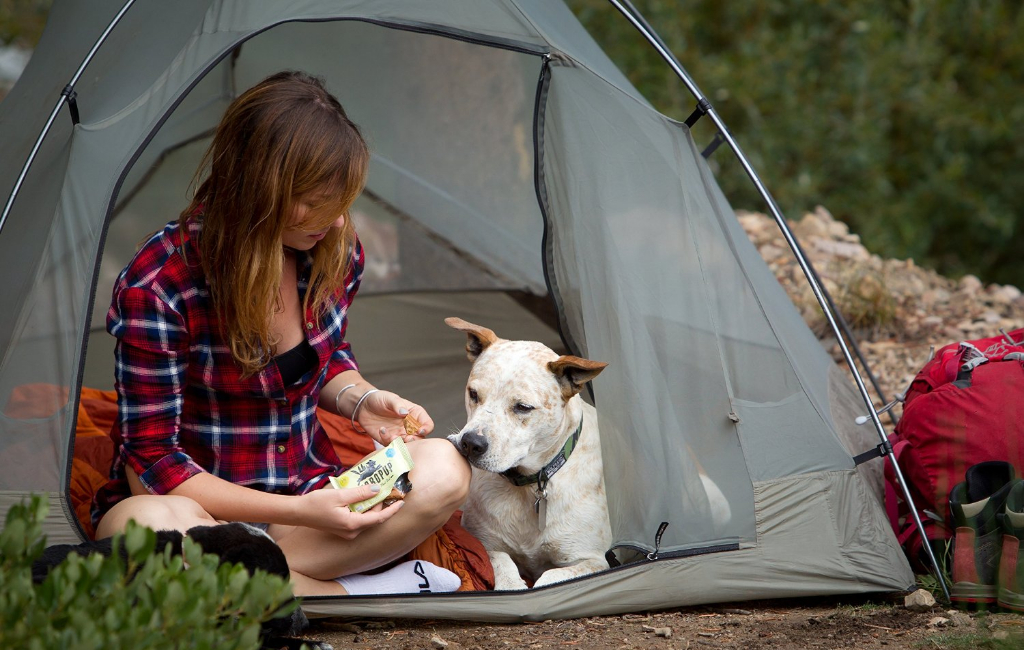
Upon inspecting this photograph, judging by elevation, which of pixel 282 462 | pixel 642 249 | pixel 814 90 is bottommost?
pixel 282 462

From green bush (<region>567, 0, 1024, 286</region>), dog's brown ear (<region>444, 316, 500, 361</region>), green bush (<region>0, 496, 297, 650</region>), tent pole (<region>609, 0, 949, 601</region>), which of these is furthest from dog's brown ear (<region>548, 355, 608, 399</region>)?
green bush (<region>567, 0, 1024, 286</region>)

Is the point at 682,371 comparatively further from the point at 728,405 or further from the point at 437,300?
the point at 437,300

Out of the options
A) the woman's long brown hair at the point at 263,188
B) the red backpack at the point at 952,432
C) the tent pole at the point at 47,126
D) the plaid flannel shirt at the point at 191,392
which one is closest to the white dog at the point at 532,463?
the plaid flannel shirt at the point at 191,392

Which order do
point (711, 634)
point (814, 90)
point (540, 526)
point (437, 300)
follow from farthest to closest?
point (814, 90) < point (437, 300) < point (540, 526) < point (711, 634)

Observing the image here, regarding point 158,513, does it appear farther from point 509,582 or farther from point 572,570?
point 572,570

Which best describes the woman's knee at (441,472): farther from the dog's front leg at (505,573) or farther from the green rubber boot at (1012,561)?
the green rubber boot at (1012,561)

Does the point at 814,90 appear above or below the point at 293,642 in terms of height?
above

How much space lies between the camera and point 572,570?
9.83 ft

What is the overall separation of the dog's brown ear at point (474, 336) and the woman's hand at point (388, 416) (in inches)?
13.2

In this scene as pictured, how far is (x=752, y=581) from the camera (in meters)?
2.90

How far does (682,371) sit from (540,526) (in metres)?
0.68

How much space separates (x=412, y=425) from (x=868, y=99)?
686 cm

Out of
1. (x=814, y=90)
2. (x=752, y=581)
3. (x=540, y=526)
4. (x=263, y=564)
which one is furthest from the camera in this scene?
(x=814, y=90)

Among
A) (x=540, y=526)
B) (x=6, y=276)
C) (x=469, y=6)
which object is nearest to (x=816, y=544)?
(x=540, y=526)
